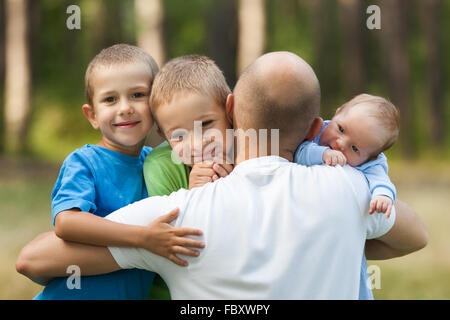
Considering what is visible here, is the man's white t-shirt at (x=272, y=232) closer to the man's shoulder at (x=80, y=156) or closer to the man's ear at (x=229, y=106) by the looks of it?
the man's ear at (x=229, y=106)

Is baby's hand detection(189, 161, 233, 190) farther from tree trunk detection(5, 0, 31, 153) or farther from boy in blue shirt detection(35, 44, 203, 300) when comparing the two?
tree trunk detection(5, 0, 31, 153)

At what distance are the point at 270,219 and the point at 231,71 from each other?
9.15m

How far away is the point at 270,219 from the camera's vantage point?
1.77 m

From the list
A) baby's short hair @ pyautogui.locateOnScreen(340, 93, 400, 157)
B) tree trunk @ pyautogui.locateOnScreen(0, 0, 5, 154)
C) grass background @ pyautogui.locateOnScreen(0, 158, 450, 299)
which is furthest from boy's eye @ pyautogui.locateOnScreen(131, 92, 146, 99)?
tree trunk @ pyautogui.locateOnScreen(0, 0, 5, 154)

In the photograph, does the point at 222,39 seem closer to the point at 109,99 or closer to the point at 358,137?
the point at 109,99

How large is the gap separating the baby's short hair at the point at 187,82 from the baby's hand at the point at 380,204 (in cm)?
67

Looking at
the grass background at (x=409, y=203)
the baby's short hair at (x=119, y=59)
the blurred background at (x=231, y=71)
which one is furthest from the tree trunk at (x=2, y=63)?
the baby's short hair at (x=119, y=59)

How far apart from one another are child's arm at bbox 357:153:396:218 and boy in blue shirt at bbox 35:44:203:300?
855 millimetres

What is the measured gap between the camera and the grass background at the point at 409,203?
627 centimetres

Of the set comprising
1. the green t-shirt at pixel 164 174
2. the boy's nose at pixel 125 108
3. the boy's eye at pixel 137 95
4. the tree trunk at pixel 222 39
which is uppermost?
the tree trunk at pixel 222 39

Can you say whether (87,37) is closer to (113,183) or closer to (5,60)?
(5,60)

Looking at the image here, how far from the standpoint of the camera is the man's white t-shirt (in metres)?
1.75
